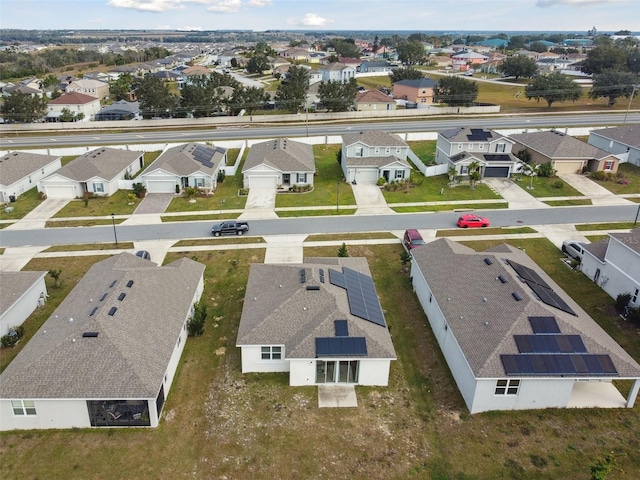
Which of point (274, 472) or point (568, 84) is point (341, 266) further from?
point (568, 84)

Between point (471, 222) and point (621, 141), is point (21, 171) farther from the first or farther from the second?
point (621, 141)

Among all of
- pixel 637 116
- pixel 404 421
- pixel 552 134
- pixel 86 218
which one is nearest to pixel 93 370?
pixel 404 421

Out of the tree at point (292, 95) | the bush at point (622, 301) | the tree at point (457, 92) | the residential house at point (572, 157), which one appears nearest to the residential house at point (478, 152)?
the residential house at point (572, 157)

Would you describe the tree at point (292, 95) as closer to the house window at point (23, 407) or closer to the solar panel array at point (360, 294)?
the solar panel array at point (360, 294)

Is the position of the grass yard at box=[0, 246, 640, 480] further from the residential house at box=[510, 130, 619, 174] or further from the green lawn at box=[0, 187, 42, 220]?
the residential house at box=[510, 130, 619, 174]

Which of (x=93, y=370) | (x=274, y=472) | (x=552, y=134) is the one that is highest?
(x=552, y=134)

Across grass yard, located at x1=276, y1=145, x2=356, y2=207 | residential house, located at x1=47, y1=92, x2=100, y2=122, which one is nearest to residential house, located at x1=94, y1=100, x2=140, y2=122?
residential house, located at x1=47, y1=92, x2=100, y2=122
